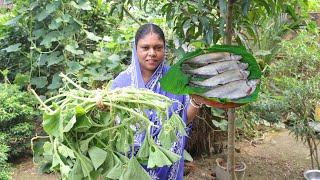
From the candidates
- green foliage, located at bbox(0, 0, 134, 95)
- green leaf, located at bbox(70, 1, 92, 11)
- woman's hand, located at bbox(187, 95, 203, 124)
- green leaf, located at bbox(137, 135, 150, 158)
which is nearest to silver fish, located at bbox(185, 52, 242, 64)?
woman's hand, located at bbox(187, 95, 203, 124)

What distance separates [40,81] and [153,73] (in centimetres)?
207

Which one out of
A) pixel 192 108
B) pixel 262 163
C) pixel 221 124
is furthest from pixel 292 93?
pixel 192 108

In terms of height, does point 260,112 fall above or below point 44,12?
below

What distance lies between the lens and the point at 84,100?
1.23 m

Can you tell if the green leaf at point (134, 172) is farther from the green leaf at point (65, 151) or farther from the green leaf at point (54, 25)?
the green leaf at point (54, 25)

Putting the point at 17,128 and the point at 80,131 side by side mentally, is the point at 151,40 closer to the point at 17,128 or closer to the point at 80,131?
the point at 80,131

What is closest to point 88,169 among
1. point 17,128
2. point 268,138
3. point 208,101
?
point 208,101

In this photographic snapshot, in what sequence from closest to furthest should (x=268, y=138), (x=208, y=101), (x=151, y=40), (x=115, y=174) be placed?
(x=115, y=174)
(x=208, y=101)
(x=151, y=40)
(x=268, y=138)

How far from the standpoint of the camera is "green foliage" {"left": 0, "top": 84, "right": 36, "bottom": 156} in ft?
10.7

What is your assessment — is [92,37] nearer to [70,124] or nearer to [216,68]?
[216,68]

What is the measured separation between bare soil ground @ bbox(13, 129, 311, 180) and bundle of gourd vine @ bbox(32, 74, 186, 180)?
7.07 ft

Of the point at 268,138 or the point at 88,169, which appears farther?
the point at 268,138

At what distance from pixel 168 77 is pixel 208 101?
0.20m

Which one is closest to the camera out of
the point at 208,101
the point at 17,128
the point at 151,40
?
the point at 208,101
